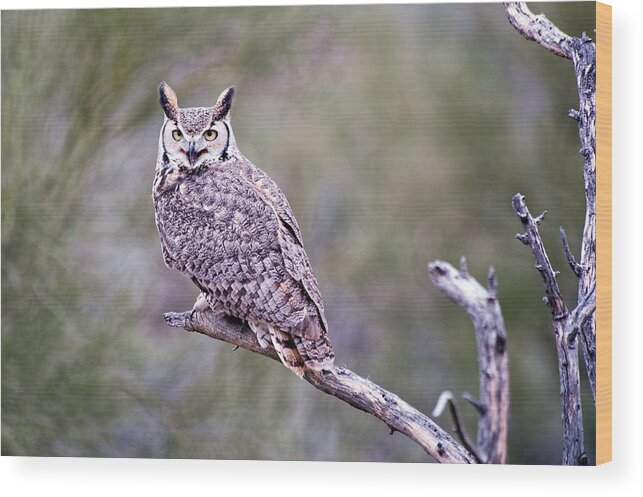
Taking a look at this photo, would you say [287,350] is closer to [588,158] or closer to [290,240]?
[290,240]

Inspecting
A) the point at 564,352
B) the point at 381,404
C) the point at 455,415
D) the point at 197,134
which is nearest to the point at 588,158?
the point at 564,352

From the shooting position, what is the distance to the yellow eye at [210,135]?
130 inches

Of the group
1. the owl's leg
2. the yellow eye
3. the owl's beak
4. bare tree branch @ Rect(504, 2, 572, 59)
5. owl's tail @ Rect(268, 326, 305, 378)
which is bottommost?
owl's tail @ Rect(268, 326, 305, 378)

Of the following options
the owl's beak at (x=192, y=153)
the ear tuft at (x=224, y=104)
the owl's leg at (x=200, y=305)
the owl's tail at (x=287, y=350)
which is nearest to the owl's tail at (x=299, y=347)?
the owl's tail at (x=287, y=350)

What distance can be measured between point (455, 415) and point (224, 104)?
1.37 m

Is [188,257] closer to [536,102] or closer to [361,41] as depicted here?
[361,41]

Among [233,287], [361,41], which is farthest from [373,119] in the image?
[233,287]

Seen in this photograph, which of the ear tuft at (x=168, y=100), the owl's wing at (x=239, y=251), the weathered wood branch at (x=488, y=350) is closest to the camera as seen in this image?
the owl's wing at (x=239, y=251)

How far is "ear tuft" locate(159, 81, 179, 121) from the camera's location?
342 cm

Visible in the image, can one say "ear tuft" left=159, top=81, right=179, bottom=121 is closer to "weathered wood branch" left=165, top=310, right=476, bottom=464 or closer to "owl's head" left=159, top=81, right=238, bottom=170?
"owl's head" left=159, top=81, right=238, bottom=170

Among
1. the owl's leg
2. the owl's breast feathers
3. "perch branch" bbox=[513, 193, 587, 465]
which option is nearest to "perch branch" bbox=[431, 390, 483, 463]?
"perch branch" bbox=[513, 193, 587, 465]

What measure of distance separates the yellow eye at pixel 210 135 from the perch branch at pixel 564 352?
3.60ft

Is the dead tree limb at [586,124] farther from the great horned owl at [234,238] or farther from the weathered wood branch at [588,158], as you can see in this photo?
the great horned owl at [234,238]

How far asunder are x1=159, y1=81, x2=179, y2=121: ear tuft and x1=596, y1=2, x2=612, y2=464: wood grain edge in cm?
149
